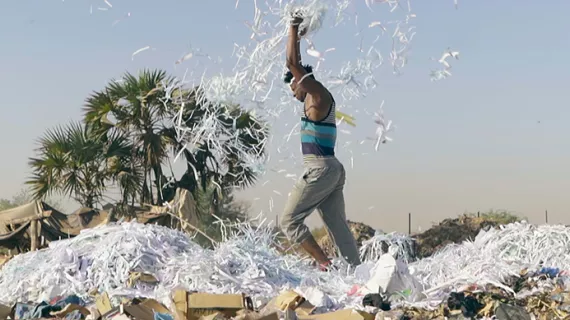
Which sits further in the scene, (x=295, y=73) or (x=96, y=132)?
(x=96, y=132)

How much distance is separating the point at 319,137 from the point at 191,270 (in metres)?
1.52

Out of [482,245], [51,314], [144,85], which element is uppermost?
[144,85]

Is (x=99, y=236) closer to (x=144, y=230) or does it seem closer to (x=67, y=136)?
(x=144, y=230)

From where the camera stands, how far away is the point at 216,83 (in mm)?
5383

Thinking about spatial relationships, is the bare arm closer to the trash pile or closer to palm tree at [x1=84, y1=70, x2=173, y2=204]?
the trash pile

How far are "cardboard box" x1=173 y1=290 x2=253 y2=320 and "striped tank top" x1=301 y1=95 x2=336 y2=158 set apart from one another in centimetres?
201

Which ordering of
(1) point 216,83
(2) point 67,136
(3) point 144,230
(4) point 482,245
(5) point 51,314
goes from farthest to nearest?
(2) point 67,136 → (4) point 482,245 → (1) point 216,83 → (3) point 144,230 → (5) point 51,314

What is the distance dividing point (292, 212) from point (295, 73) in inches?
38.4

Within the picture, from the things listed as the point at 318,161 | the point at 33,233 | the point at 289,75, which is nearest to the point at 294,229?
the point at 318,161

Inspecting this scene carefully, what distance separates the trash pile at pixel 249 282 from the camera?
3.53 meters

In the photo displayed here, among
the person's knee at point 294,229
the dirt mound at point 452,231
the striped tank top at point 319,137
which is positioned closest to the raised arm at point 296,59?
the striped tank top at point 319,137

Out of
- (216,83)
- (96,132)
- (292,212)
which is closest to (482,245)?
(292,212)

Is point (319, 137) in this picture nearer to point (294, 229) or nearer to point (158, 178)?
point (294, 229)

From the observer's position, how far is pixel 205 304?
11.6ft
